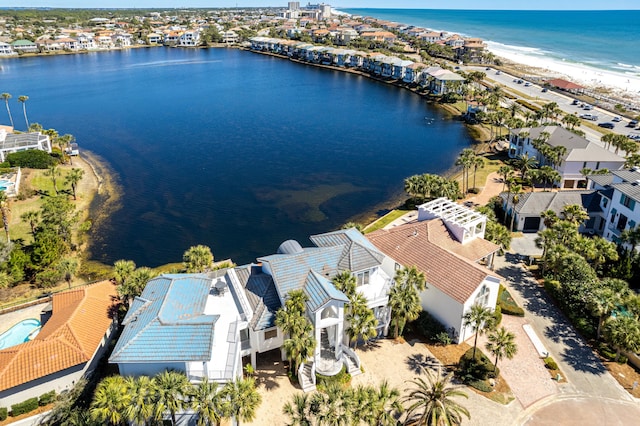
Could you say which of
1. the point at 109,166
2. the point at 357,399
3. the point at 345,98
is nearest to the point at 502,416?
the point at 357,399

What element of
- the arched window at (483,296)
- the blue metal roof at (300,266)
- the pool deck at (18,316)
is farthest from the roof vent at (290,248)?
the pool deck at (18,316)

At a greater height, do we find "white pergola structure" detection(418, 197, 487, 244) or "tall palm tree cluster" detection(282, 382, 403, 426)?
"white pergola structure" detection(418, 197, 487, 244)

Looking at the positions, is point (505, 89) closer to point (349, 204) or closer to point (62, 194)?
point (349, 204)

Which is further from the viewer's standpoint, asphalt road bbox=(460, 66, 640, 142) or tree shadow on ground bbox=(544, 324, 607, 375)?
asphalt road bbox=(460, 66, 640, 142)

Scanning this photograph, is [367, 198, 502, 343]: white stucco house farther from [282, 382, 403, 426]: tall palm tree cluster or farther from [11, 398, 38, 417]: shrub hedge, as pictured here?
[11, 398, 38, 417]: shrub hedge

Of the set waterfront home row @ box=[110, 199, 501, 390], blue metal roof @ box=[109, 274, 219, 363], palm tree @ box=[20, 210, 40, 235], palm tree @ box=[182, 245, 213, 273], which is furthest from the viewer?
palm tree @ box=[20, 210, 40, 235]

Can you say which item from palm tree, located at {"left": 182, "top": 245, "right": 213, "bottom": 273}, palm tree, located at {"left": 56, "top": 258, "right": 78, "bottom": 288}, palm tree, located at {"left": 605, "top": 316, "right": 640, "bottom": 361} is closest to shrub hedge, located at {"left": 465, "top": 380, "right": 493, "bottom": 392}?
palm tree, located at {"left": 605, "top": 316, "right": 640, "bottom": 361}
